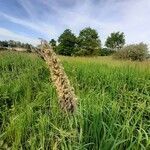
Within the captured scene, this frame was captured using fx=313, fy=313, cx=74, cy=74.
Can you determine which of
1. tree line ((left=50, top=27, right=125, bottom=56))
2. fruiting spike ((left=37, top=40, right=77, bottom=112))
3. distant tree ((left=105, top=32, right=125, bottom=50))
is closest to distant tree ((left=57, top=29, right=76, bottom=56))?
tree line ((left=50, top=27, right=125, bottom=56))

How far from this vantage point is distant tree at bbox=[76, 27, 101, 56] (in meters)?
45.3

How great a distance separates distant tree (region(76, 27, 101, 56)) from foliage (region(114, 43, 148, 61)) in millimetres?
25341

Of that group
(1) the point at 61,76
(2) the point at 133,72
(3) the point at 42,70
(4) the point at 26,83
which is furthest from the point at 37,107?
(3) the point at 42,70

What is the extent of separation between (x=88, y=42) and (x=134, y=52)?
3144 cm

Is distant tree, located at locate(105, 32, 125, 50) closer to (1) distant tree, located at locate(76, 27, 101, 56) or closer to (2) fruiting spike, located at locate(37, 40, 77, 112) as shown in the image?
(1) distant tree, located at locate(76, 27, 101, 56)

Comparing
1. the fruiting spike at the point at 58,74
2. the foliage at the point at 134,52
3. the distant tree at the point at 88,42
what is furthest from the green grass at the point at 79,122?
the distant tree at the point at 88,42

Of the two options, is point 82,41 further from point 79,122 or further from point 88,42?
point 79,122

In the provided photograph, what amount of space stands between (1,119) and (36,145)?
3.43 feet

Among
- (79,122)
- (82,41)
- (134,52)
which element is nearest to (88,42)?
(82,41)

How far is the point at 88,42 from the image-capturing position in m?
49.8

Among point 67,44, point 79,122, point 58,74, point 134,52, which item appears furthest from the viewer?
point 67,44

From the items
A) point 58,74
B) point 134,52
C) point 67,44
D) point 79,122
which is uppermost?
point 58,74

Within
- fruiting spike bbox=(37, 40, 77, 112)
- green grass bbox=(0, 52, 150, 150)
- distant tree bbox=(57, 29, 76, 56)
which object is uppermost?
fruiting spike bbox=(37, 40, 77, 112)

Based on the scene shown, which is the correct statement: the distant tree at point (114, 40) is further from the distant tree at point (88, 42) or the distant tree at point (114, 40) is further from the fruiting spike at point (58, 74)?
the fruiting spike at point (58, 74)
